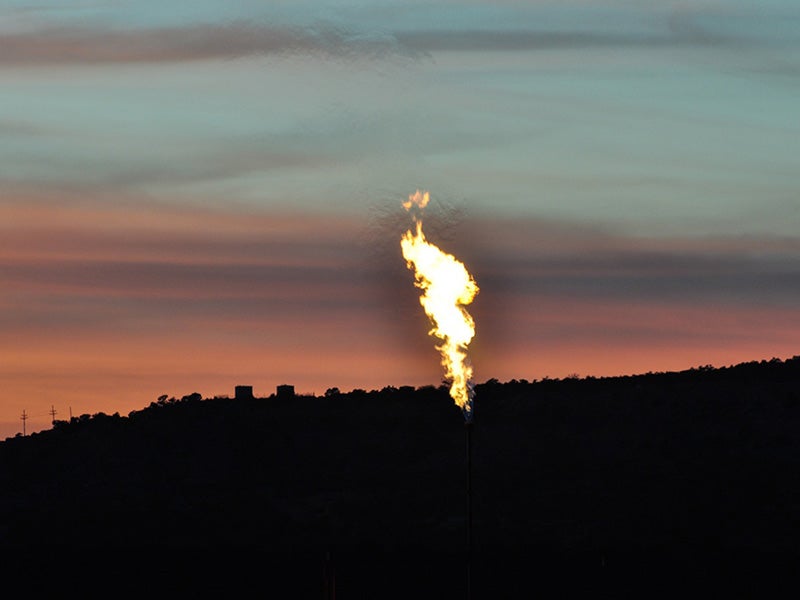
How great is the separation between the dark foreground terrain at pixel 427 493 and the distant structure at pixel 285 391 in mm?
1770

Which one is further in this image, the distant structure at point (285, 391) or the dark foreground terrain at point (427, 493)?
the distant structure at point (285, 391)

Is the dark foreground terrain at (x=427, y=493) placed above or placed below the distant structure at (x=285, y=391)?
below

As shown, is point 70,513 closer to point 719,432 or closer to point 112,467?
point 112,467

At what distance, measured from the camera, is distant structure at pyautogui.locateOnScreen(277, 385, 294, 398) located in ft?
630

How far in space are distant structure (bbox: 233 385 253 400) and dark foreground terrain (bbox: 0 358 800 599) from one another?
1923 millimetres

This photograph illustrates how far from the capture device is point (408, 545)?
445 ft

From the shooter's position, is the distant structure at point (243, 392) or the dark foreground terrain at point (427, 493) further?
the distant structure at point (243, 392)

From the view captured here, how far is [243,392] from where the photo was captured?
193 metres

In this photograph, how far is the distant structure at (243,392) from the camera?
19112cm

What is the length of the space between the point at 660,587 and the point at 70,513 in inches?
2925

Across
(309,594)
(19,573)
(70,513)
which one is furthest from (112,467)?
(309,594)

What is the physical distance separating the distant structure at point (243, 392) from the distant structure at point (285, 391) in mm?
2807

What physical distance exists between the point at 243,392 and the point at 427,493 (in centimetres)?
4416

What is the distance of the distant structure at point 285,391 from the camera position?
19190cm
